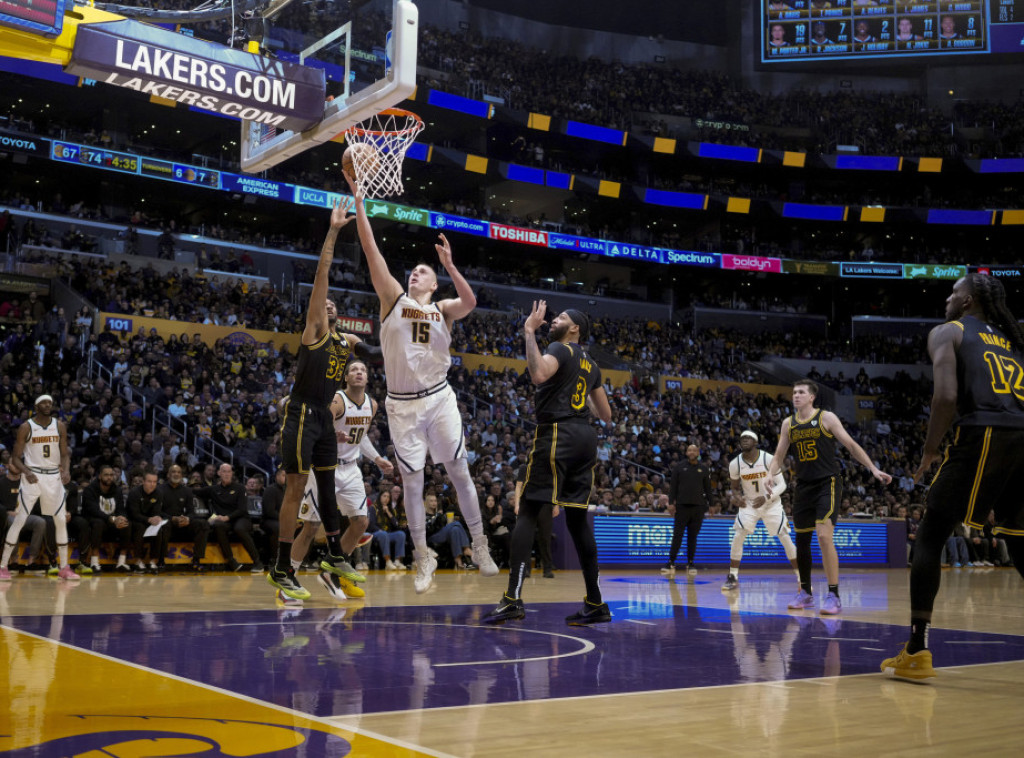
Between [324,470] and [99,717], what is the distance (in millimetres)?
4642

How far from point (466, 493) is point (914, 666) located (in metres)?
3.55

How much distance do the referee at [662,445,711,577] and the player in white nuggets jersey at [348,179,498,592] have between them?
8.82 meters

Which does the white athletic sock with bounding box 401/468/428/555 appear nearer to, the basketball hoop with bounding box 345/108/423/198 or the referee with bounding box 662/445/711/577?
the basketball hoop with bounding box 345/108/423/198

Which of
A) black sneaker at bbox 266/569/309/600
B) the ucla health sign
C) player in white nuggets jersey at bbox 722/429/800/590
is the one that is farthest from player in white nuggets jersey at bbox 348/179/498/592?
the ucla health sign

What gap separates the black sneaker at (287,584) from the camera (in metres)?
7.94

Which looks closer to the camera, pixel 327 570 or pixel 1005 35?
pixel 327 570

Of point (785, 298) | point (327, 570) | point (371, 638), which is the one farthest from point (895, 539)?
point (785, 298)

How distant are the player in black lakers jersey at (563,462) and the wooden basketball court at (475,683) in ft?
1.06

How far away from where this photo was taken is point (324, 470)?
8.21 meters

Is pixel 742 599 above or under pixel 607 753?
under

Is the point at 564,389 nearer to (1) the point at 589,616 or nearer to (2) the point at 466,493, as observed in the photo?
(2) the point at 466,493

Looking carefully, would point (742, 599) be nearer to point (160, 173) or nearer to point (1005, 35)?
point (160, 173)

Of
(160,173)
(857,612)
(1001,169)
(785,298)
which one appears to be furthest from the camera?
(785,298)

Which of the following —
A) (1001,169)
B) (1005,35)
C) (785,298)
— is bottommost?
(785,298)
